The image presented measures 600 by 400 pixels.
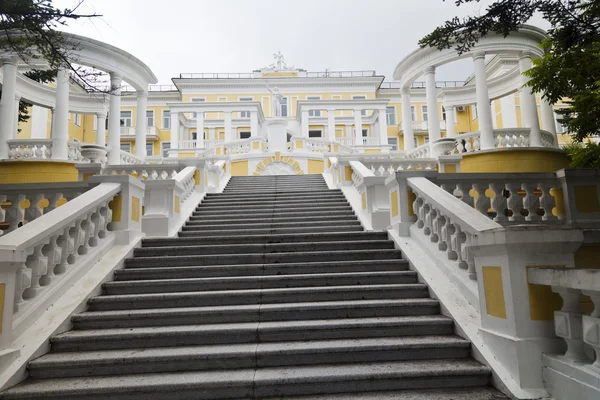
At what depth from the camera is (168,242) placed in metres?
6.74

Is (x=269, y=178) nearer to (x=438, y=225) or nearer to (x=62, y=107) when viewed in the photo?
(x=62, y=107)

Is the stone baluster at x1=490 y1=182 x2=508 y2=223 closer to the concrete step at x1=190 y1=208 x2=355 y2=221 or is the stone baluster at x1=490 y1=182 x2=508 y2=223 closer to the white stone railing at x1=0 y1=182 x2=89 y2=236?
the concrete step at x1=190 y1=208 x2=355 y2=221

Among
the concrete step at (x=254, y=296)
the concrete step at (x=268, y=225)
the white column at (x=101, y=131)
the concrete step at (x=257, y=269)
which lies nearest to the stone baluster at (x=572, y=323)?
the concrete step at (x=254, y=296)

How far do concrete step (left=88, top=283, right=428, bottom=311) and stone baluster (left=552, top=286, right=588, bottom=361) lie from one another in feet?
6.41

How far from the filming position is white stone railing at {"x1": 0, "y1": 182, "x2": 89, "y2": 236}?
237 inches

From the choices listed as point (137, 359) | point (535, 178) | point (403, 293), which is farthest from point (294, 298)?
point (535, 178)

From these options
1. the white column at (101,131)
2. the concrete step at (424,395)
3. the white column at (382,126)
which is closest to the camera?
the concrete step at (424,395)

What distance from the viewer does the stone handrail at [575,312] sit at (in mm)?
2730

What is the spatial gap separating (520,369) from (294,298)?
2446 millimetres

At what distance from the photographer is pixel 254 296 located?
4.92 metres

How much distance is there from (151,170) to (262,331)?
8.45m

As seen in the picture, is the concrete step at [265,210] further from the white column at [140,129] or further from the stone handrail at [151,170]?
the white column at [140,129]

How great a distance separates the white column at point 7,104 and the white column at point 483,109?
15.3m

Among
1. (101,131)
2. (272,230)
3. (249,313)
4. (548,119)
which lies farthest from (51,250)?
(101,131)
